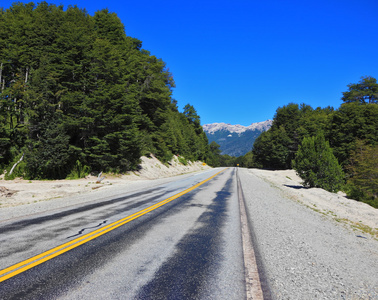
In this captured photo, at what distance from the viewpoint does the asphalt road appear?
2.92 metres

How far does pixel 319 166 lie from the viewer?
1934 centimetres

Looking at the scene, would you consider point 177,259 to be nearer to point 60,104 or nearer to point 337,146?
point 60,104

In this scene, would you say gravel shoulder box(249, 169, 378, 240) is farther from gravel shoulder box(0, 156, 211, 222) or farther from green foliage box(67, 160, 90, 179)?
green foliage box(67, 160, 90, 179)

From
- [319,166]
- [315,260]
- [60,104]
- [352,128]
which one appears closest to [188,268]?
[315,260]

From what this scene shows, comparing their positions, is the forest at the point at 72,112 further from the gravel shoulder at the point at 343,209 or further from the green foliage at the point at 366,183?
the gravel shoulder at the point at 343,209

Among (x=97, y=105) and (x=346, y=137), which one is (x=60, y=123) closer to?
(x=97, y=105)

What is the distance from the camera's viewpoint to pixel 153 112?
35.9 metres

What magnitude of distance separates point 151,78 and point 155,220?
3188 cm

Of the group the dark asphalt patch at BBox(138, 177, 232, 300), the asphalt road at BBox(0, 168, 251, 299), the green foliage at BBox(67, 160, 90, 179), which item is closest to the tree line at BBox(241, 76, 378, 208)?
the asphalt road at BBox(0, 168, 251, 299)

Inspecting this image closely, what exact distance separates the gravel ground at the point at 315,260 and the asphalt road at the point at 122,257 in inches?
26.6

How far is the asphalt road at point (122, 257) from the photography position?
2920 millimetres

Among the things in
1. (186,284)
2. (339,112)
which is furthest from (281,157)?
(186,284)

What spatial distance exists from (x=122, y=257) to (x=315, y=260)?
404cm

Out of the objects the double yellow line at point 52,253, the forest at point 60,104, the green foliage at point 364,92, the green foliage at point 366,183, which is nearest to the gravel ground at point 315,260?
the double yellow line at point 52,253
